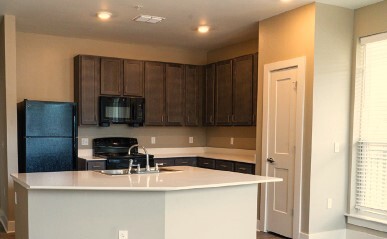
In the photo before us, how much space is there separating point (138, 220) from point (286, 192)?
212 centimetres

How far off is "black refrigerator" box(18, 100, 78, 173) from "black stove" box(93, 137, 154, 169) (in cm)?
68

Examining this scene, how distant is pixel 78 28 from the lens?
17.3ft

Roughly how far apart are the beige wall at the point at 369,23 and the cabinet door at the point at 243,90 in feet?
4.93

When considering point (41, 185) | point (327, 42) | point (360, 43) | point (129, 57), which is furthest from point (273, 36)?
point (41, 185)

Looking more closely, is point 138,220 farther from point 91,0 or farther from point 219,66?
point 219,66

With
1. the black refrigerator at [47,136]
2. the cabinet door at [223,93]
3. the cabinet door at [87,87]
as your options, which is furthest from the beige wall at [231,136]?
the black refrigerator at [47,136]

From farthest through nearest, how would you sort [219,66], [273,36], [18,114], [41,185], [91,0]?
[219,66] < [18,114] < [273,36] < [91,0] < [41,185]

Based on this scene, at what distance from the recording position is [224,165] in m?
5.55

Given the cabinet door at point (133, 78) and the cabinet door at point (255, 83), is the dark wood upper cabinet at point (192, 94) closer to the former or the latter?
the cabinet door at point (133, 78)

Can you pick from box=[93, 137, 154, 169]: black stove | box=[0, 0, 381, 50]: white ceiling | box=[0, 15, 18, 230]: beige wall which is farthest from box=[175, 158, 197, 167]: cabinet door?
box=[0, 15, 18, 230]: beige wall

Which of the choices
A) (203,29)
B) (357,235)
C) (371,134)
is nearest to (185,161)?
(203,29)

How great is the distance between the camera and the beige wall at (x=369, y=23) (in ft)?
13.3

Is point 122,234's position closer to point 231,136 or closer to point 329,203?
point 329,203

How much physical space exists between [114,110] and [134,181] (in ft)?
9.52
